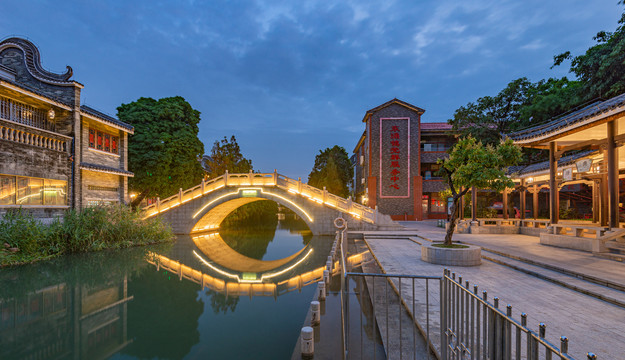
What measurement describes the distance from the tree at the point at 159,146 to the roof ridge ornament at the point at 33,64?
18.0 feet

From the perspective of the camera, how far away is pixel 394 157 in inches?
1037

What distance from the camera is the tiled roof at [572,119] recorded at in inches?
333

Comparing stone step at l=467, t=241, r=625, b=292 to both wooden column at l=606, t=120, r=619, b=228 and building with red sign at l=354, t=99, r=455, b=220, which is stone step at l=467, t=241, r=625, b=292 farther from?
building with red sign at l=354, t=99, r=455, b=220

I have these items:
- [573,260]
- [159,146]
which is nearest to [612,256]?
[573,260]

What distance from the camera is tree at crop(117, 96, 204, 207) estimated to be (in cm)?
2003

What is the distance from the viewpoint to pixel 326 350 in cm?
433

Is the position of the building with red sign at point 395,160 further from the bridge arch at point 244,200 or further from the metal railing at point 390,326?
the metal railing at point 390,326

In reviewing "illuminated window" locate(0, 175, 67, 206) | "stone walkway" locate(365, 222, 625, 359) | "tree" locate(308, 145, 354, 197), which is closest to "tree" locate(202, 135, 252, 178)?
"tree" locate(308, 145, 354, 197)

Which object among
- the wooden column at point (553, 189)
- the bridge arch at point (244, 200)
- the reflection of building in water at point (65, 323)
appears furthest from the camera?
the bridge arch at point (244, 200)

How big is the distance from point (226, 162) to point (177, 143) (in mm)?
10678

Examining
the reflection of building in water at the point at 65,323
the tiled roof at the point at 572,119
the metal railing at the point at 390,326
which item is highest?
the tiled roof at the point at 572,119

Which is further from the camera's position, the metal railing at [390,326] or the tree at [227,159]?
the tree at [227,159]

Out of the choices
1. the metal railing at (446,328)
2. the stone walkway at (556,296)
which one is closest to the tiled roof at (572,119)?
the stone walkway at (556,296)

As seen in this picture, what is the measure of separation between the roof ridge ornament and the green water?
882cm
